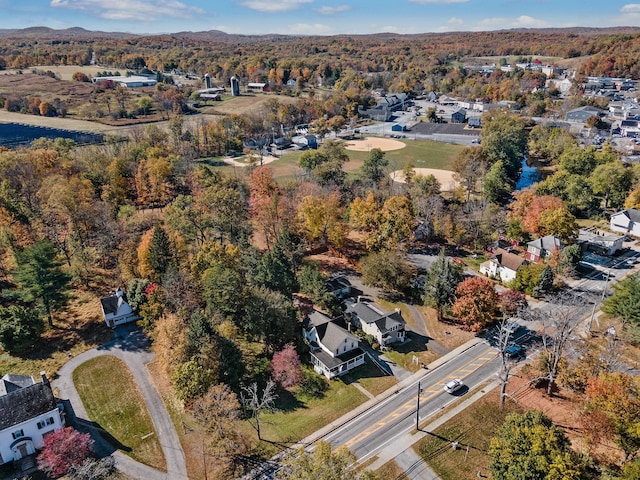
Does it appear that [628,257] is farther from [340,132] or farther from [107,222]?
[340,132]

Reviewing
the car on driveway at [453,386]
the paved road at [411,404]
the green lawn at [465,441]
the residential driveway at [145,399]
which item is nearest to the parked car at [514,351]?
the paved road at [411,404]

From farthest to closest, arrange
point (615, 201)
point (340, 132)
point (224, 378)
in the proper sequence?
point (340, 132)
point (615, 201)
point (224, 378)

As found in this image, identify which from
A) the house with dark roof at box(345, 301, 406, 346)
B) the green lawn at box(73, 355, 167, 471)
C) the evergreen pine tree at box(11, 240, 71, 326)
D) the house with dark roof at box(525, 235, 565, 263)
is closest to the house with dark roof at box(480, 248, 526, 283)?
the house with dark roof at box(525, 235, 565, 263)

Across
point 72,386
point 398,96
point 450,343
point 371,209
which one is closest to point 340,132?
point 398,96

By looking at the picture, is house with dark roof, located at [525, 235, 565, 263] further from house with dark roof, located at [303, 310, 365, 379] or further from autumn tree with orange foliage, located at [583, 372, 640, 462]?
house with dark roof, located at [303, 310, 365, 379]

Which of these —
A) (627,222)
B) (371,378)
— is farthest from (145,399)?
(627,222)

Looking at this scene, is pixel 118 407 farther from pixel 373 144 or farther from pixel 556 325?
pixel 373 144
